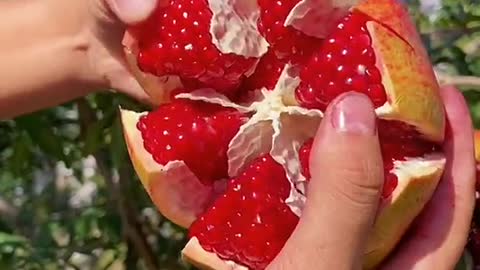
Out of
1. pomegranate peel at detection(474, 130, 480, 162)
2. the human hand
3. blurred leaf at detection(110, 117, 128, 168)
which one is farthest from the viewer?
blurred leaf at detection(110, 117, 128, 168)

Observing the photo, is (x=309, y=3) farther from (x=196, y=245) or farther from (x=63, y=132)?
(x=63, y=132)

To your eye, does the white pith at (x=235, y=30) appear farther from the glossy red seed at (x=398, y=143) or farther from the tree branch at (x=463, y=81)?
the tree branch at (x=463, y=81)

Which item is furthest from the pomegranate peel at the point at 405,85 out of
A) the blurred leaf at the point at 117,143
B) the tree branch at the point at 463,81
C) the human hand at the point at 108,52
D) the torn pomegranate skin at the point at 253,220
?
the blurred leaf at the point at 117,143

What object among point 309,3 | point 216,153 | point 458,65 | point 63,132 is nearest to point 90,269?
point 63,132

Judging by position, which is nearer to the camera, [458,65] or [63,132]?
[458,65]

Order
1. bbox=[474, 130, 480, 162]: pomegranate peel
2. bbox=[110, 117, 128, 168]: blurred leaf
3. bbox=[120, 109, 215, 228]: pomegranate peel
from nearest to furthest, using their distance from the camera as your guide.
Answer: bbox=[120, 109, 215, 228]: pomegranate peel < bbox=[474, 130, 480, 162]: pomegranate peel < bbox=[110, 117, 128, 168]: blurred leaf

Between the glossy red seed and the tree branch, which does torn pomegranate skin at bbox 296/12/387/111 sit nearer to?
the glossy red seed

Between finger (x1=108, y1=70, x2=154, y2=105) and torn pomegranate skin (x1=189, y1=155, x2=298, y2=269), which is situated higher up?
torn pomegranate skin (x1=189, y1=155, x2=298, y2=269)

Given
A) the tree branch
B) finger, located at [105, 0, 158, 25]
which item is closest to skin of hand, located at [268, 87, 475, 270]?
finger, located at [105, 0, 158, 25]
